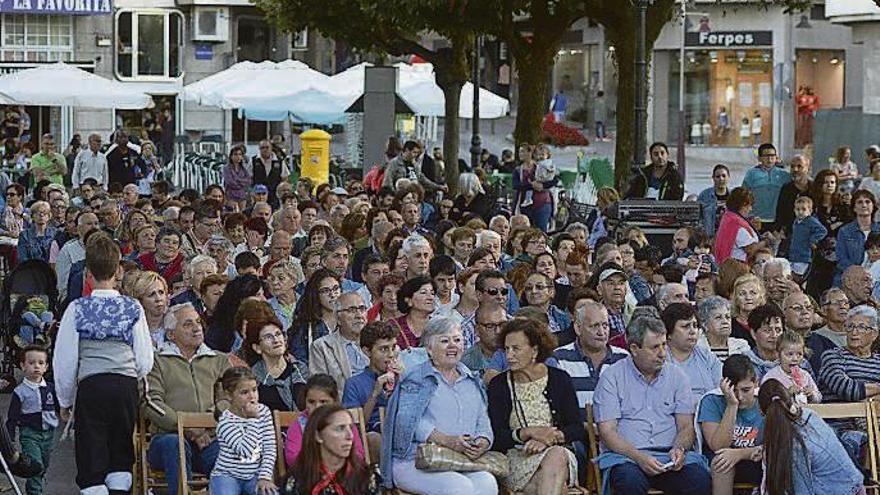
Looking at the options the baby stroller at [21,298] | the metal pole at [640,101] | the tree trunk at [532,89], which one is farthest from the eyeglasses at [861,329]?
the tree trunk at [532,89]

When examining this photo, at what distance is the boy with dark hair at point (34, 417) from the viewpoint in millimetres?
12836

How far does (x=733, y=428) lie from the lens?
11406mm

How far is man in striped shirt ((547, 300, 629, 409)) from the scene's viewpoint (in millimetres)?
12273

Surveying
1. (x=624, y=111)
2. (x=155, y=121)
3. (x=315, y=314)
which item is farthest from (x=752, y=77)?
(x=315, y=314)

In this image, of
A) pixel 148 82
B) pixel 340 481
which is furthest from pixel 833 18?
pixel 340 481

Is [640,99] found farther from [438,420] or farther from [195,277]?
[438,420]

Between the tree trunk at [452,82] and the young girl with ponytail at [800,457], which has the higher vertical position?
the tree trunk at [452,82]

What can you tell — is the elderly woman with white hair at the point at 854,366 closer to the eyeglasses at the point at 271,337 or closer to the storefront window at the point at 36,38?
the eyeglasses at the point at 271,337

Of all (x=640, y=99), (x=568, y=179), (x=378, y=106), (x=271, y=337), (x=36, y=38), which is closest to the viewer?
(x=271, y=337)

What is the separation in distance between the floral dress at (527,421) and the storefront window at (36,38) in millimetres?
42330

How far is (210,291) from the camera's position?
14070 millimetres

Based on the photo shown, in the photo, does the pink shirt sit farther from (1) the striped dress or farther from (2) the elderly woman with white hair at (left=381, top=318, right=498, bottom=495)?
(1) the striped dress

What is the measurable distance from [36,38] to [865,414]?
43486mm

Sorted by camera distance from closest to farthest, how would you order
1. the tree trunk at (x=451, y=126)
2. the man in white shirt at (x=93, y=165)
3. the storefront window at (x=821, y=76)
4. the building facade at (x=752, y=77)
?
the tree trunk at (x=451, y=126), the man in white shirt at (x=93, y=165), the building facade at (x=752, y=77), the storefront window at (x=821, y=76)
